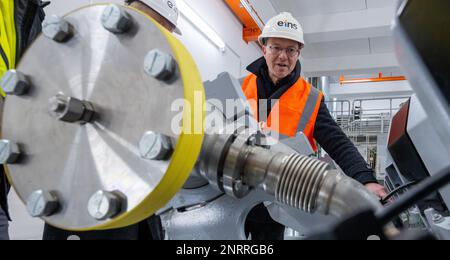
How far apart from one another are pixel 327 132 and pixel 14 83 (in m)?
1.34

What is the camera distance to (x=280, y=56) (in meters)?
1.67

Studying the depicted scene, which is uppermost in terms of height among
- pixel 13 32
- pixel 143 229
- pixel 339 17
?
pixel 339 17

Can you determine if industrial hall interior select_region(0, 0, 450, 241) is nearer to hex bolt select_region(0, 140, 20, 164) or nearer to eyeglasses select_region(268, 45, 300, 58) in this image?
hex bolt select_region(0, 140, 20, 164)

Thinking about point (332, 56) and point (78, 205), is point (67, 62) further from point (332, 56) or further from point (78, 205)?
point (332, 56)

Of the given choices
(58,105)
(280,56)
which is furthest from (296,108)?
(58,105)

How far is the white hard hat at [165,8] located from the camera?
104 centimetres

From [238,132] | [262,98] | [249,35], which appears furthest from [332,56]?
[238,132]

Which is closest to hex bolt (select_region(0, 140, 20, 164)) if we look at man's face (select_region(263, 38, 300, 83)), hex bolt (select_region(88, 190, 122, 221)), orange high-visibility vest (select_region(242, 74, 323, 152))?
hex bolt (select_region(88, 190, 122, 221))

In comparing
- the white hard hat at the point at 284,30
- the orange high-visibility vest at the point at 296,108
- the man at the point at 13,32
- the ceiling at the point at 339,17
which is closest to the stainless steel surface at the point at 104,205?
the man at the point at 13,32

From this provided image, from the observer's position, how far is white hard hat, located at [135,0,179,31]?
104 cm

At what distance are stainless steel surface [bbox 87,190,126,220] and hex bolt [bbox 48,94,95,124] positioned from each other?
83 mm

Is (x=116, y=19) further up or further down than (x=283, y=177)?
further up

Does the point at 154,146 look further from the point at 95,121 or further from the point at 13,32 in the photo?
the point at 13,32

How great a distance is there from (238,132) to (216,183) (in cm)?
7
